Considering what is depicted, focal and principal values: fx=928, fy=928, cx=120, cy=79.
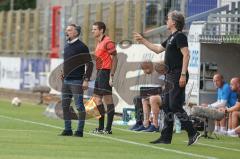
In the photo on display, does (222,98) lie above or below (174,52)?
below

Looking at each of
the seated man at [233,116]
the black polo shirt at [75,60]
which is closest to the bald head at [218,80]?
the seated man at [233,116]

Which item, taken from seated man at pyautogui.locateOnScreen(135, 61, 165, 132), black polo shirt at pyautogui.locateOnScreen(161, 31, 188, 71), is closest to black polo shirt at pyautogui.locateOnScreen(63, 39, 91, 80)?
black polo shirt at pyautogui.locateOnScreen(161, 31, 188, 71)

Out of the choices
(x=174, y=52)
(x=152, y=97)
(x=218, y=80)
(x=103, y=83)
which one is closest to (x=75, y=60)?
(x=103, y=83)

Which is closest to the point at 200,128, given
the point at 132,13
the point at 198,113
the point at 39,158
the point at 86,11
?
the point at 198,113

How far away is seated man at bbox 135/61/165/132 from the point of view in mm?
18734

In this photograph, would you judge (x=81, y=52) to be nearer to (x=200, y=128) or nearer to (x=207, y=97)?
(x=200, y=128)

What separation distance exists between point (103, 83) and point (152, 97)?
1730mm

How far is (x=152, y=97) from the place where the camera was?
1877cm

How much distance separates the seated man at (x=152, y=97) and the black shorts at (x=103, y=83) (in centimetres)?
138

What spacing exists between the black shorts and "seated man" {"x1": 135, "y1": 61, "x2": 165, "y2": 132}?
1.38 meters

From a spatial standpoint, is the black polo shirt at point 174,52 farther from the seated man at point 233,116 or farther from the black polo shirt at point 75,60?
the seated man at point 233,116

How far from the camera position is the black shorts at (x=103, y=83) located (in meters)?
17.4

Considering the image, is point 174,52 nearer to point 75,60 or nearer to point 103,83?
point 75,60

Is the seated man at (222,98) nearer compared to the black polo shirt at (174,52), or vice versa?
the black polo shirt at (174,52)
